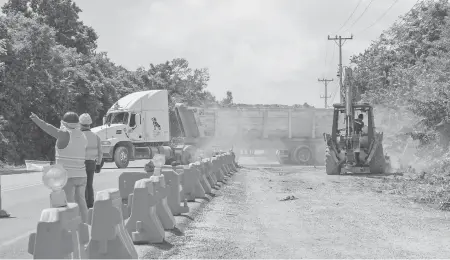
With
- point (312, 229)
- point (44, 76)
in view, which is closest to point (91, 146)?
point (312, 229)

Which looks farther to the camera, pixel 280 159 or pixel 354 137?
pixel 280 159

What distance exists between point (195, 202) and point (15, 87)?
2016 centimetres

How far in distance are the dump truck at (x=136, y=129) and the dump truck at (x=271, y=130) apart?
11.0 feet

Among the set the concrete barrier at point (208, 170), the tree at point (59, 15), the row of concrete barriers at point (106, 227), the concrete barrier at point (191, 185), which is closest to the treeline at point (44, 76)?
the tree at point (59, 15)

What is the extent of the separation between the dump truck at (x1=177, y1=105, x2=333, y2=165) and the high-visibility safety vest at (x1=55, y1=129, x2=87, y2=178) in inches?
988

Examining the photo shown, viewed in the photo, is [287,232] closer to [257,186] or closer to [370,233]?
[370,233]

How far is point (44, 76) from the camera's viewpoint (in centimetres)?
3353

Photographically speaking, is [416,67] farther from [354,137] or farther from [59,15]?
[59,15]

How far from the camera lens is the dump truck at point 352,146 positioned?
23594 mm

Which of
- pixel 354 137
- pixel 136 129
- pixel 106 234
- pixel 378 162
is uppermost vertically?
pixel 136 129

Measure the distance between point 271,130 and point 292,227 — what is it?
25.6 m

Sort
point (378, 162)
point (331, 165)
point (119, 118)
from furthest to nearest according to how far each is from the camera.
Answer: point (119, 118)
point (378, 162)
point (331, 165)

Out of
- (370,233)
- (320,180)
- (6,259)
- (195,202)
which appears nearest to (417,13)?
(320,180)

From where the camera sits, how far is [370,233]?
938 cm
